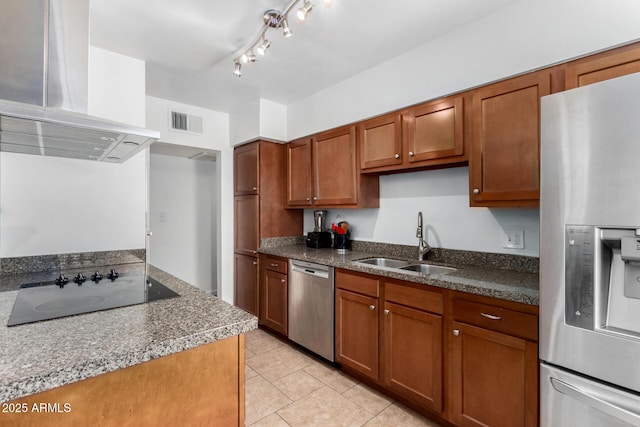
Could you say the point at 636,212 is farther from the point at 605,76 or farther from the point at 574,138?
the point at 605,76

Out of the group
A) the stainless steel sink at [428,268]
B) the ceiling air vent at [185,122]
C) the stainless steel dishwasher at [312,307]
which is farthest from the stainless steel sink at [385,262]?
the ceiling air vent at [185,122]

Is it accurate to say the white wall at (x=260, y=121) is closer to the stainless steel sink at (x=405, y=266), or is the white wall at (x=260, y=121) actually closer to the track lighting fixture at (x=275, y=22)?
the track lighting fixture at (x=275, y=22)

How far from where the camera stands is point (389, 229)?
8.98 feet

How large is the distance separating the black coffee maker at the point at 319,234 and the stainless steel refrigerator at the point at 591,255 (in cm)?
206

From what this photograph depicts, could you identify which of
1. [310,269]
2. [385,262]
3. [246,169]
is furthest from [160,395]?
[246,169]

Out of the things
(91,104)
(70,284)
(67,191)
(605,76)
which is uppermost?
(91,104)

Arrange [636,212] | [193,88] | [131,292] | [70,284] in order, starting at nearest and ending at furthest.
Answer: [636,212] < [131,292] < [70,284] < [193,88]

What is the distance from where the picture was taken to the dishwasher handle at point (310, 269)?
8.07 feet

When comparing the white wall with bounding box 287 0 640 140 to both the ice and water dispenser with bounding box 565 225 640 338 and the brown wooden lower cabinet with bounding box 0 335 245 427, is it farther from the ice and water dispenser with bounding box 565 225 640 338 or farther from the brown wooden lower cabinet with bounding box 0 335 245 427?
the brown wooden lower cabinet with bounding box 0 335 245 427

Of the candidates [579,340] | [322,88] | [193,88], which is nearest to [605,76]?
[579,340]

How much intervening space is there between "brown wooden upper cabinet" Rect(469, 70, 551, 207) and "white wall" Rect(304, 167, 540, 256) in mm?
331

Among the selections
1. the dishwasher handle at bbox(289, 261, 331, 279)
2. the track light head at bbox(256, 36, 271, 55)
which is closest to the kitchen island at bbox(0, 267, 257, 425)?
the dishwasher handle at bbox(289, 261, 331, 279)

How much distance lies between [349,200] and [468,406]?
1.68 metres

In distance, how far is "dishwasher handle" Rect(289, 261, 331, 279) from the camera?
2459 millimetres
